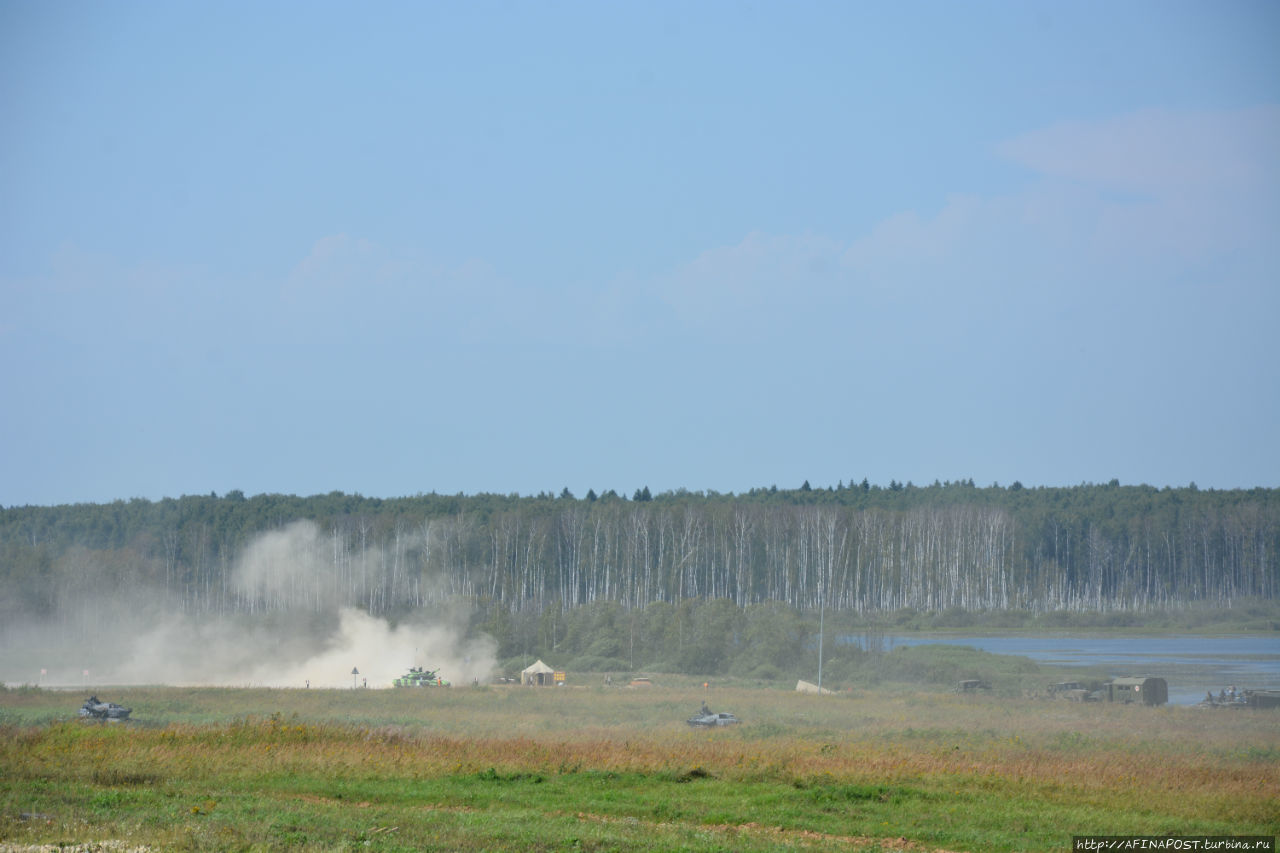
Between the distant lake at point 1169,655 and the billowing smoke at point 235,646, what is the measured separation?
104 feet

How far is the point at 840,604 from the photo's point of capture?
119m

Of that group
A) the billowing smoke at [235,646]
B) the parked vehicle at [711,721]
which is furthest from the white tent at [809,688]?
the billowing smoke at [235,646]

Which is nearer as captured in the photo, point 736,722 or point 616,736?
point 616,736

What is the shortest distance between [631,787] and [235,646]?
78117mm

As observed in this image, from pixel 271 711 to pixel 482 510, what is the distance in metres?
100

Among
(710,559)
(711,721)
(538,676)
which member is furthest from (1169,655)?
(711,721)

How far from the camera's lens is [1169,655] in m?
87.5

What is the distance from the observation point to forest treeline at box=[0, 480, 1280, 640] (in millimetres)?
120688

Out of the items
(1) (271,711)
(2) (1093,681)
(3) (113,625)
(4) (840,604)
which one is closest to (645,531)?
(4) (840,604)

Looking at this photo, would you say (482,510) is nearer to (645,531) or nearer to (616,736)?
(645,531)

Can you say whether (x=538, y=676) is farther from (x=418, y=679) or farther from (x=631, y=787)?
(x=631, y=787)

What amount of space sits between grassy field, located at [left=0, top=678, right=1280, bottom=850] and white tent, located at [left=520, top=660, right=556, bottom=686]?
29.4 metres

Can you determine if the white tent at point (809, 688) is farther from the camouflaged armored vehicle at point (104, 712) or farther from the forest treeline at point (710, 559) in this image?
the forest treeline at point (710, 559)

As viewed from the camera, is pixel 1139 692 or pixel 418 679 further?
pixel 418 679
